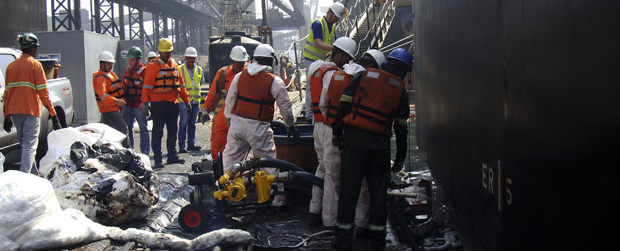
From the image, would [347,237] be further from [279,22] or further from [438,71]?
[279,22]

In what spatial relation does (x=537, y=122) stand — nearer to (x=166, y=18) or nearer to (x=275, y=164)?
(x=275, y=164)

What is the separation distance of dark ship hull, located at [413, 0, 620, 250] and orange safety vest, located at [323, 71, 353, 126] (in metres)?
0.93

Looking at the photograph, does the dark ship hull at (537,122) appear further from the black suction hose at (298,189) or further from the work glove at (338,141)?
the black suction hose at (298,189)

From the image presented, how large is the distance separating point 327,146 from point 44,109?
475 cm

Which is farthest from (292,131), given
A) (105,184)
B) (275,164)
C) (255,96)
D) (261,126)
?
(105,184)

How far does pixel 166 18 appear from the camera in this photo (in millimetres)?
38469

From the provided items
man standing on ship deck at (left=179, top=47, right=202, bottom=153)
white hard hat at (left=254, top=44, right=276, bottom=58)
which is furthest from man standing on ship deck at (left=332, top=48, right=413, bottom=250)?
man standing on ship deck at (left=179, top=47, right=202, bottom=153)

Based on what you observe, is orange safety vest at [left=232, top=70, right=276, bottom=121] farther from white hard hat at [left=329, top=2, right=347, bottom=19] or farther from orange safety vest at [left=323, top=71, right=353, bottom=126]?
white hard hat at [left=329, top=2, right=347, bottom=19]

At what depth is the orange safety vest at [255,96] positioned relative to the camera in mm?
4934

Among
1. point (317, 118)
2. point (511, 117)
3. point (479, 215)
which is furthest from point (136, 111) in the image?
point (511, 117)

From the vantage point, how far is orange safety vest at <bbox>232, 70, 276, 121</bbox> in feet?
16.2

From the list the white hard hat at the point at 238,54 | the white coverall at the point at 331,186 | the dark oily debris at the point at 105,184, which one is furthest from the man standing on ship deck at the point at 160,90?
the white coverall at the point at 331,186

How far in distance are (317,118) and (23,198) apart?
2397 millimetres

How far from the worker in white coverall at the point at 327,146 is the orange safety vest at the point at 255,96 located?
53 cm
